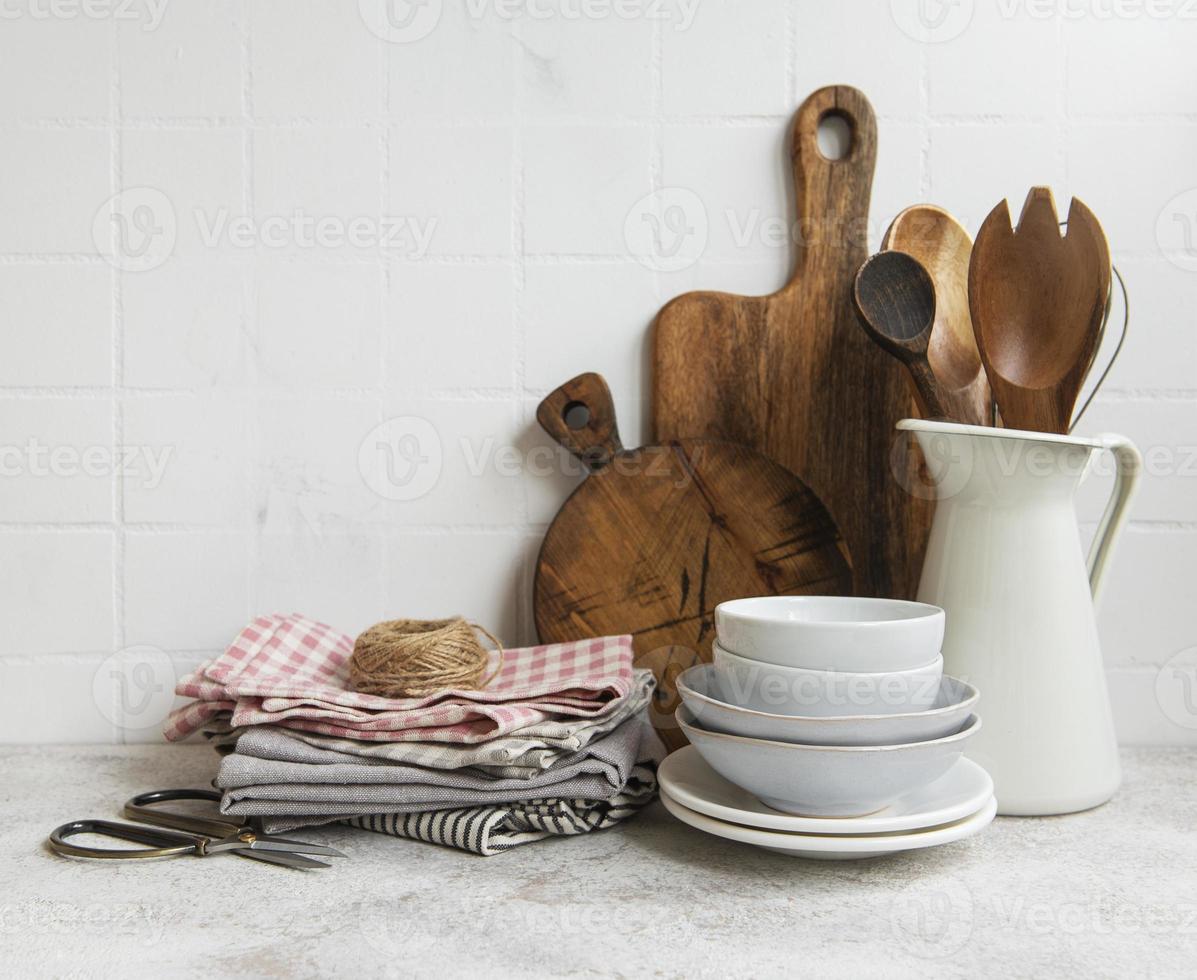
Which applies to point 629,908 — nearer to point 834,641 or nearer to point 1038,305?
point 834,641

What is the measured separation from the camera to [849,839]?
63cm

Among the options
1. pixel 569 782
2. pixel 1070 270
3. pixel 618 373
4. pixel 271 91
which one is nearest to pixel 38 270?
pixel 271 91

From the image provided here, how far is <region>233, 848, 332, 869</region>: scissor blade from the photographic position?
0.66m

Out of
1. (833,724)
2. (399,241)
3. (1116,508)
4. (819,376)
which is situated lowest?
(833,724)

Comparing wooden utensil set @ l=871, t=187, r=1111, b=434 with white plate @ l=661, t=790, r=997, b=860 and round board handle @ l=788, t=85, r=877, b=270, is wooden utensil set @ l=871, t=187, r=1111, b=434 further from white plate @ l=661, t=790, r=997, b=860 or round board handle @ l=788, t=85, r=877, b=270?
white plate @ l=661, t=790, r=997, b=860

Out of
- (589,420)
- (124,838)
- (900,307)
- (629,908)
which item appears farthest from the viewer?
(589,420)

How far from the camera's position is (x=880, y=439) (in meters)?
0.93

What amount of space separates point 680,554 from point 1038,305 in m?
0.36

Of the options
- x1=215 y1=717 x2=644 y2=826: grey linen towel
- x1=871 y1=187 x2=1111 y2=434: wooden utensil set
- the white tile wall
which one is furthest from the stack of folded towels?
x1=871 y1=187 x2=1111 y2=434: wooden utensil set

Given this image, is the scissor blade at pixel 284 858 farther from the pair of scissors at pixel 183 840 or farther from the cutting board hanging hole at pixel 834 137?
the cutting board hanging hole at pixel 834 137

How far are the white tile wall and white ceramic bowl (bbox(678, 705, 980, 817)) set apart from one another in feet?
1.20

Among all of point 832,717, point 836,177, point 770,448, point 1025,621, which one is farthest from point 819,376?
point 832,717

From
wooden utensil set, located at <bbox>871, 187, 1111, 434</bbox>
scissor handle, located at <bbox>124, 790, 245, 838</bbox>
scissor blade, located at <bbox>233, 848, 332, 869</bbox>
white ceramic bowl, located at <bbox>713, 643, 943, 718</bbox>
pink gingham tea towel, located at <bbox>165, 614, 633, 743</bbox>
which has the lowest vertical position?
scissor blade, located at <bbox>233, 848, 332, 869</bbox>

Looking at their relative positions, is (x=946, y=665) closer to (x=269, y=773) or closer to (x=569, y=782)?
(x=569, y=782)
